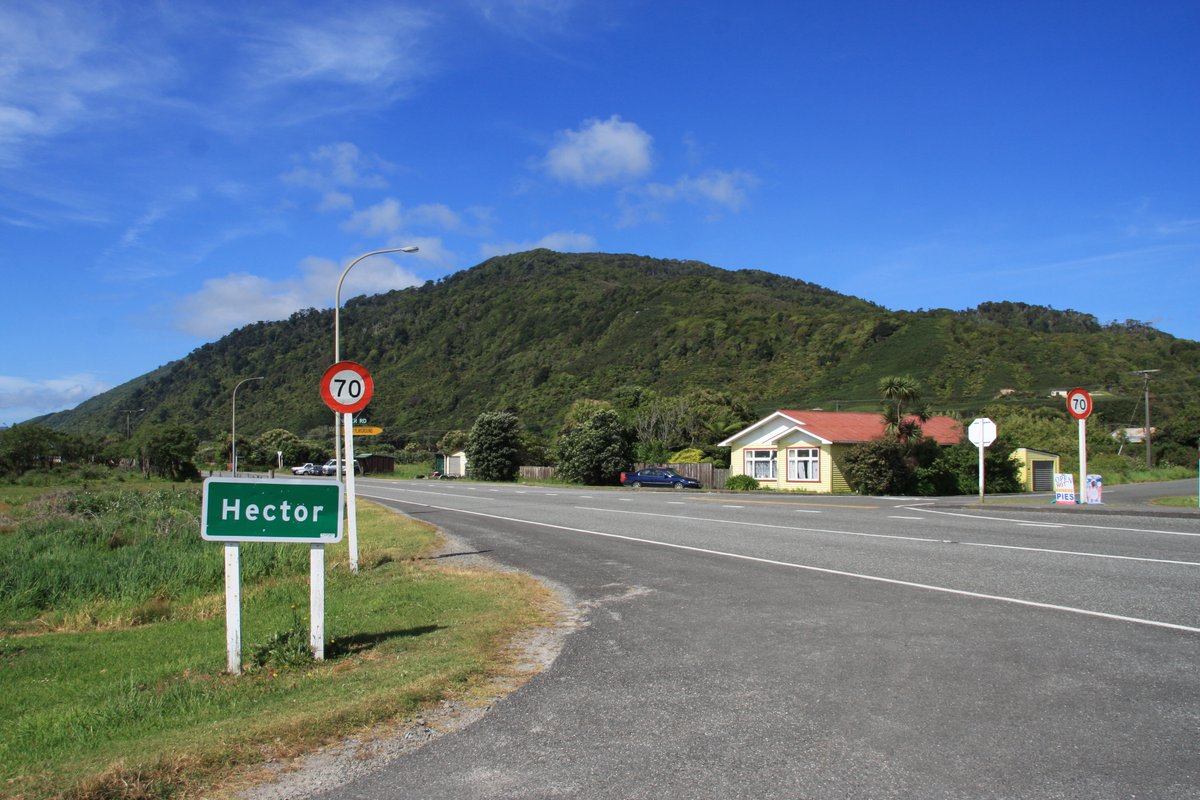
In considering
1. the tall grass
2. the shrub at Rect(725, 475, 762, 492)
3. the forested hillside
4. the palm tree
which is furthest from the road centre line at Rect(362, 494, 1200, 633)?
the forested hillside

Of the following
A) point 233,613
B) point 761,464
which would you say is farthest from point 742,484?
point 233,613

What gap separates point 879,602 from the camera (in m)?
9.30

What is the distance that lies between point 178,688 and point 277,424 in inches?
5319

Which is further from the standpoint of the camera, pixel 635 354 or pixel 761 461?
pixel 635 354

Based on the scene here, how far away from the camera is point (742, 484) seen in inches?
1889

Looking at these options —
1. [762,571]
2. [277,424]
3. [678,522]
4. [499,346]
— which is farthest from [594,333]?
[762,571]

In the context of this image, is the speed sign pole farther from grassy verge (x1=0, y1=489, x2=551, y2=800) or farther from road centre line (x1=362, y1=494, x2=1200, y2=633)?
road centre line (x1=362, y1=494, x2=1200, y2=633)

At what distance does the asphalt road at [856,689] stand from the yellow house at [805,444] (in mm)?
32343

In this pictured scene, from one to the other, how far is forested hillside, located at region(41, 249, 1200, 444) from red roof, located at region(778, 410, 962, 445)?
27.8 m

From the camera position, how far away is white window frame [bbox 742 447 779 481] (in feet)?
160

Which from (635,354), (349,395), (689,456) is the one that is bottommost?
(689,456)

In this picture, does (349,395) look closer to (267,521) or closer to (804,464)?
(267,521)

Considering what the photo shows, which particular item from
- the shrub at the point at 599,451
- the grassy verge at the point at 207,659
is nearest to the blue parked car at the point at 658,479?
the shrub at the point at 599,451

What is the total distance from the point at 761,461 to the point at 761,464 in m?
0.20
